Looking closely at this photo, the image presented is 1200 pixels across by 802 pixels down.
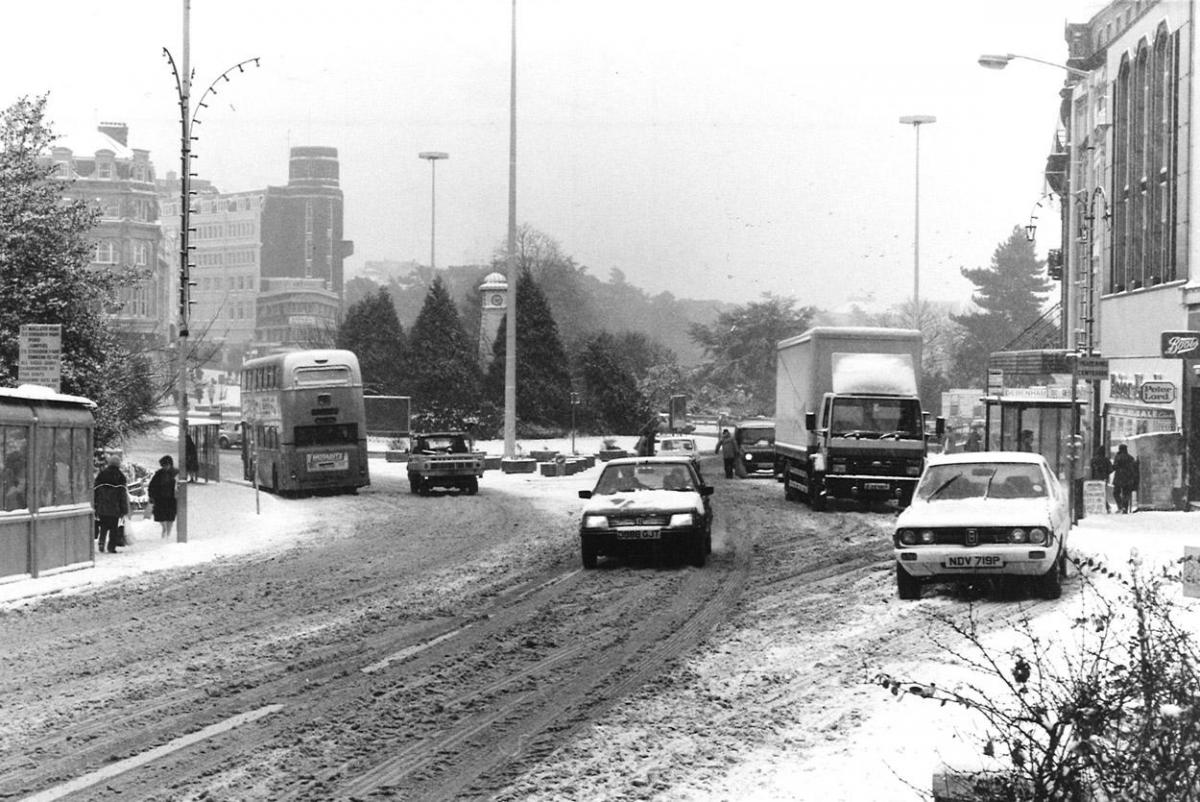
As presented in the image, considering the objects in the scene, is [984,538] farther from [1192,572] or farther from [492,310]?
[492,310]

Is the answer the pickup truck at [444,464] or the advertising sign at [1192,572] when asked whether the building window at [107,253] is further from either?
the advertising sign at [1192,572]

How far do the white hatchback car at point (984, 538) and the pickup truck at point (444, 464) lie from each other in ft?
A: 89.9

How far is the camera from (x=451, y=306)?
87625mm

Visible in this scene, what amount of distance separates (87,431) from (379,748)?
49.6 feet

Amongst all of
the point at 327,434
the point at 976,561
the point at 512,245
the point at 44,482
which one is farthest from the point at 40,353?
the point at 512,245

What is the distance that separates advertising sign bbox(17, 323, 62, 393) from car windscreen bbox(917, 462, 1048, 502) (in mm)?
12562

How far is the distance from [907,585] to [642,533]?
4.85 m

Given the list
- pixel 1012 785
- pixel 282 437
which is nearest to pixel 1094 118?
pixel 282 437

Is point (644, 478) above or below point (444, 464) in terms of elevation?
above

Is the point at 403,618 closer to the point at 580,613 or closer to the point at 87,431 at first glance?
the point at 580,613

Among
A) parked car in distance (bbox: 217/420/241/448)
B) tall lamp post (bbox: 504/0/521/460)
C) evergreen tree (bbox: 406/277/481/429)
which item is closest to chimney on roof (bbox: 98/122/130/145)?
parked car in distance (bbox: 217/420/241/448)

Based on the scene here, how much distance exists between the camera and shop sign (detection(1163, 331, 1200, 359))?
104ft

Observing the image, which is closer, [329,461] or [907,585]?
[907,585]

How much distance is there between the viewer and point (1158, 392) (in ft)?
111
